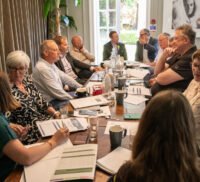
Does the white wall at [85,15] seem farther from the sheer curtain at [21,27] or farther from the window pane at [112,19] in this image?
the sheer curtain at [21,27]

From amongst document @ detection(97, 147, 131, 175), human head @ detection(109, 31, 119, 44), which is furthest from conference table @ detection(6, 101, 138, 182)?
human head @ detection(109, 31, 119, 44)

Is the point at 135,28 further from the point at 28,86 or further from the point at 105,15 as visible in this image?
the point at 28,86

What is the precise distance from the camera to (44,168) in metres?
1.28

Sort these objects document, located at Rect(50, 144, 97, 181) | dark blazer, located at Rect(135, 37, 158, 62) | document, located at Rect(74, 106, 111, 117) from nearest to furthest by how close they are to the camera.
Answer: document, located at Rect(50, 144, 97, 181)
document, located at Rect(74, 106, 111, 117)
dark blazer, located at Rect(135, 37, 158, 62)

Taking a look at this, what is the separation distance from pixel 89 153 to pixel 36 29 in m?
3.74

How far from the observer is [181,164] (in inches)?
33.0

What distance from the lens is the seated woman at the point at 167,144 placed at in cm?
83

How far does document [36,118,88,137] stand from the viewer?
1.67 m

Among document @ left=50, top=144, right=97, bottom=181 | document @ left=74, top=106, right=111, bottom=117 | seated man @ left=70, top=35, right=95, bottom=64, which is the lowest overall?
document @ left=50, top=144, right=97, bottom=181

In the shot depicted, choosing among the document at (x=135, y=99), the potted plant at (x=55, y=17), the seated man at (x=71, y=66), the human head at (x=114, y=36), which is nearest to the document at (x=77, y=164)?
the document at (x=135, y=99)

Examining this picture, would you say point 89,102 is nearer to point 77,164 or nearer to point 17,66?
point 17,66

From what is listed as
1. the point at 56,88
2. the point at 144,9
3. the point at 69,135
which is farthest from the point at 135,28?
the point at 69,135

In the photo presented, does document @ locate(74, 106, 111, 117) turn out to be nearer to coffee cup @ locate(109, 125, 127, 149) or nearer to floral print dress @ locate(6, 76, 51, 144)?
floral print dress @ locate(6, 76, 51, 144)

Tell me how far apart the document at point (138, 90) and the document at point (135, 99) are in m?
0.13
